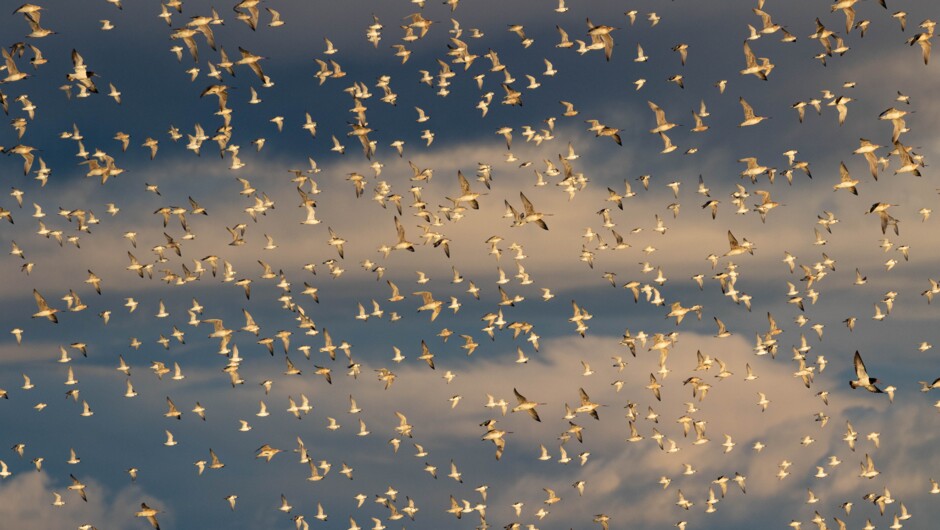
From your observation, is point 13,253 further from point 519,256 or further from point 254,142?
point 519,256

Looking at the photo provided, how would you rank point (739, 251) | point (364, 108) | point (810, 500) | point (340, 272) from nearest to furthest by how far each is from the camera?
point (739, 251), point (364, 108), point (340, 272), point (810, 500)

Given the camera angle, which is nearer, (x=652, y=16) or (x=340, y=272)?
(x=652, y=16)

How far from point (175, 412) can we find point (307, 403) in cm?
1624

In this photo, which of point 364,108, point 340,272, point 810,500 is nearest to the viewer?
point 364,108

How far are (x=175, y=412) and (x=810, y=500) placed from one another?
65668mm

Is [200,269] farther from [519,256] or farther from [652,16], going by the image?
[652,16]

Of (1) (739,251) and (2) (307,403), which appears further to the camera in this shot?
(2) (307,403)

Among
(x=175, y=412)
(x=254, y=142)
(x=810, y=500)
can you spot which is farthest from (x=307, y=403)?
(x=810, y=500)

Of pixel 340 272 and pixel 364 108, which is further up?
pixel 364 108

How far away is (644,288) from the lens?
157250mm

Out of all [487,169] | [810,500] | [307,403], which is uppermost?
[487,169]

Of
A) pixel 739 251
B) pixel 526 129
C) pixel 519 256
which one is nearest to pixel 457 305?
pixel 519 256

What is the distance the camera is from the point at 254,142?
6097 inches

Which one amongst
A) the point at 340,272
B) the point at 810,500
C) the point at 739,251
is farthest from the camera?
the point at 810,500
